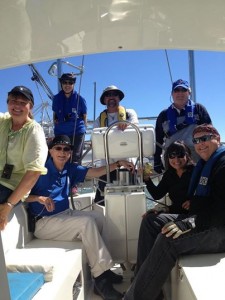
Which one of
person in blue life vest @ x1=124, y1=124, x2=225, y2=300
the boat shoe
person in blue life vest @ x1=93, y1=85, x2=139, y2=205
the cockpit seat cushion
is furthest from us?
person in blue life vest @ x1=93, y1=85, x2=139, y2=205

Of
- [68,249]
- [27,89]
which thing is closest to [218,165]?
[68,249]

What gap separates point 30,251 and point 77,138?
193 cm

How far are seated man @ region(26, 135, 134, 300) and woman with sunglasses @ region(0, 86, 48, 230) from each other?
450 mm

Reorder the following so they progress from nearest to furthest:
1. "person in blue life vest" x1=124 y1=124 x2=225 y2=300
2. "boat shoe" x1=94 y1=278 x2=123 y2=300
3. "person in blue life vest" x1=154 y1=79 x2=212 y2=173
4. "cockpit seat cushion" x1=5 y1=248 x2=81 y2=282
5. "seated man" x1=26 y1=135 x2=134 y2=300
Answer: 1. "cockpit seat cushion" x1=5 y1=248 x2=81 y2=282
2. "person in blue life vest" x1=124 y1=124 x2=225 y2=300
3. "boat shoe" x1=94 y1=278 x2=123 y2=300
4. "seated man" x1=26 y1=135 x2=134 y2=300
5. "person in blue life vest" x1=154 y1=79 x2=212 y2=173

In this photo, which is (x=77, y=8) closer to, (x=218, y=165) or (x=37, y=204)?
(x=218, y=165)

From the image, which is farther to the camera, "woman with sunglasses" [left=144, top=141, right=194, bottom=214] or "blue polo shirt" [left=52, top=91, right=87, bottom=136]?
"blue polo shirt" [left=52, top=91, right=87, bottom=136]

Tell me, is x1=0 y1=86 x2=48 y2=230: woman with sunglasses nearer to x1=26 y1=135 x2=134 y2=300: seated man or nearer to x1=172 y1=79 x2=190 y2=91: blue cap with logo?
x1=26 y1=135 x2=134 y2=300: seated man

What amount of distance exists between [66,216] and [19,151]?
71 cm

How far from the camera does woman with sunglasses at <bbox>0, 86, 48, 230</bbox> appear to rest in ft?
6.46

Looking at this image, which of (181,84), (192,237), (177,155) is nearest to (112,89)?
(181,84)

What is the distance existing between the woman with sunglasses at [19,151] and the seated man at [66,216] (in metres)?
0.45

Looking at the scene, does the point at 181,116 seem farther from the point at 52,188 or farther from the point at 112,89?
the point at 52,188

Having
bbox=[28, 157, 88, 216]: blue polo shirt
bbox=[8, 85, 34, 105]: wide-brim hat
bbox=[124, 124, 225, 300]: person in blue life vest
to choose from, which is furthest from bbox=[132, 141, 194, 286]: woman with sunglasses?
bbox=[8, 85, 34, 105]: wide-brim hat

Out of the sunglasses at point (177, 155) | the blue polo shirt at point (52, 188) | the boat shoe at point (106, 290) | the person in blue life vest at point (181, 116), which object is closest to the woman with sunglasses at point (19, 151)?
the blue polo shirt at point (52, 188)
